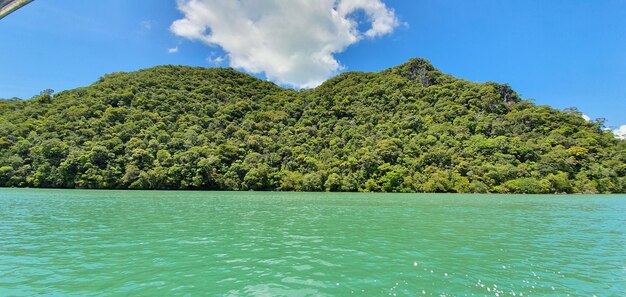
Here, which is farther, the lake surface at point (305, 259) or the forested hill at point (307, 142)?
the forested hill at point (307, 142)

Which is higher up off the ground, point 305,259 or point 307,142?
point 307,142

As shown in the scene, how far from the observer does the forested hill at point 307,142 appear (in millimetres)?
74938

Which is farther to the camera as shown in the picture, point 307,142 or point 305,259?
point 307,142

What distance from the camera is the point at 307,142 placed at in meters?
104

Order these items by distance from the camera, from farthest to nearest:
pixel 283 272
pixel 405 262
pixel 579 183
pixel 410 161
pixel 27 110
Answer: pixel 27 110, pixel 410 161, pixel 579 183, pixel 405 262, pixel 283 272

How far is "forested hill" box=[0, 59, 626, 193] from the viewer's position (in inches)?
2950

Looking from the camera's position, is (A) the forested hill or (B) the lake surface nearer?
(B) the lake surface

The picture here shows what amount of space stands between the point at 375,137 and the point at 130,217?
83491 millimetres

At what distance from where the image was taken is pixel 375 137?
99.8 meters

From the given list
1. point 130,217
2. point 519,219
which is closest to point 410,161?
point 519,219

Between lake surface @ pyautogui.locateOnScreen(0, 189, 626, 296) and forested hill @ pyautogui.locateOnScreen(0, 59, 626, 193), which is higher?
forested hill @ pyautogui.locateOnScreen(0, 59, 626, 193)

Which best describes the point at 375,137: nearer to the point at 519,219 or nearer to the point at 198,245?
the point at 519,219

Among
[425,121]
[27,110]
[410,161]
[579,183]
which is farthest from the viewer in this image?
[425,121]

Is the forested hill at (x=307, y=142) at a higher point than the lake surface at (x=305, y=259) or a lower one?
higher
